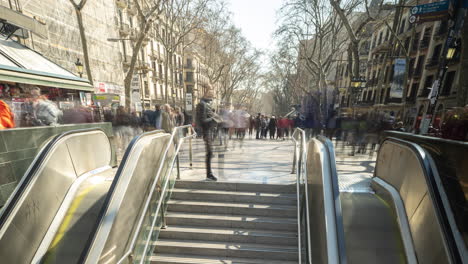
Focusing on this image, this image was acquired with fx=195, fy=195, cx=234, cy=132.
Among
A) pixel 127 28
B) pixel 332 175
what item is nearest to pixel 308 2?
pixel 332 175

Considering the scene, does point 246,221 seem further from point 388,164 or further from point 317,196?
point 388,164

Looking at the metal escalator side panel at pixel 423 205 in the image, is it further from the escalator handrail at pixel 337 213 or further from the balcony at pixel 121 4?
the balcony at pixel 121 4

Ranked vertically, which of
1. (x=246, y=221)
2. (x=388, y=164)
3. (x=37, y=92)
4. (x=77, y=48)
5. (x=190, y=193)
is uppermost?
(x=77, y=48)

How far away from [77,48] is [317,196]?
84.5 feet

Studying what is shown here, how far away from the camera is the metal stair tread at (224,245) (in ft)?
11.9

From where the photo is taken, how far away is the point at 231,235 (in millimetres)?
3820

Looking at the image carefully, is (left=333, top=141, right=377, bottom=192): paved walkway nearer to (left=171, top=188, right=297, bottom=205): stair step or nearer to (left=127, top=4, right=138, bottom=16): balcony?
(left=171, top=188, right=297, bottom=205): stair step

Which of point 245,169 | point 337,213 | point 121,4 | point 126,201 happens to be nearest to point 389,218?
point 337,213

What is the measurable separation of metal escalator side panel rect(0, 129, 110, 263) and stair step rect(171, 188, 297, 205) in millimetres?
2063

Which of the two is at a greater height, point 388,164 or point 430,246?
point 388,164

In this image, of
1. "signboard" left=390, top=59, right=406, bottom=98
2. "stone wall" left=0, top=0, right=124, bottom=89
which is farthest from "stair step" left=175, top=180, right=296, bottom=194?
"stone wall" left=0, top=0, right=124, bottom=89

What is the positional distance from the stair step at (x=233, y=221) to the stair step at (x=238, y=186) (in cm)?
61

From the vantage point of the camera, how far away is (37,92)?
464 cm

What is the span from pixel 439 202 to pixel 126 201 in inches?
148
